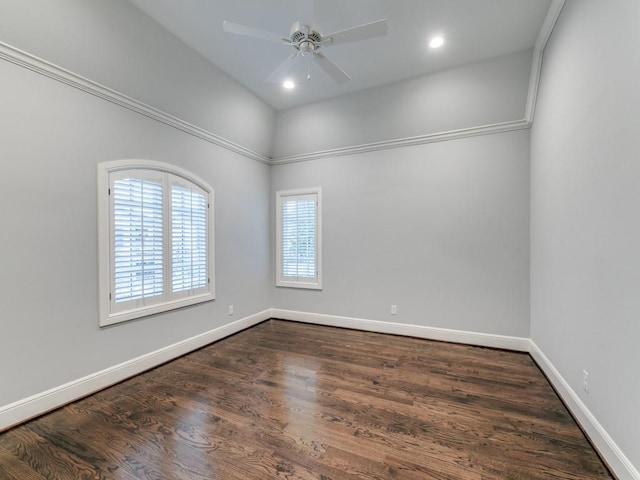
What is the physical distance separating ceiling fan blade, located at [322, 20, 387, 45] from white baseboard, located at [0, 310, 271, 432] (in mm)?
3529

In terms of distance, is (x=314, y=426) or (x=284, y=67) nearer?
(x=314, y=426)

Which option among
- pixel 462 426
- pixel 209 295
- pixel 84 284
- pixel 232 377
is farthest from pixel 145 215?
pixel 462 426

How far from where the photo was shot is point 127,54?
8.57ft

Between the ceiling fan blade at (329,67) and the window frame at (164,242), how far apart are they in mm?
2010

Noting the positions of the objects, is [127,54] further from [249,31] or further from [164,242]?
[164,242]

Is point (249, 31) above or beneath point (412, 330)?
above

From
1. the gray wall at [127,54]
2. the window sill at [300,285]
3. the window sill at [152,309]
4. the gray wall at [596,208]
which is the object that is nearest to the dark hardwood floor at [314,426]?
the gray wall at [596,208]

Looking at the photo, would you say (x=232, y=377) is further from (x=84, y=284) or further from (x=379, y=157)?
(x=379, y=157)

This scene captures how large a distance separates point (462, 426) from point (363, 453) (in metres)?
0.82

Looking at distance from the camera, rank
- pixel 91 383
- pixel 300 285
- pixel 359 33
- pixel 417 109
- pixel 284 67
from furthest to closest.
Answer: pixel 300 285 < pixel 417 109 < pixel 284 67 < pixel 91 383 < pixel 359 33

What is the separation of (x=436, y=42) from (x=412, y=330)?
3550 millimetres

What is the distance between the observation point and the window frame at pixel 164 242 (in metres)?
2.62

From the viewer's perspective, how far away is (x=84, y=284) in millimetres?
2506

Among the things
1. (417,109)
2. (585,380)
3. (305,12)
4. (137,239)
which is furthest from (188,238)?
(585,380)
